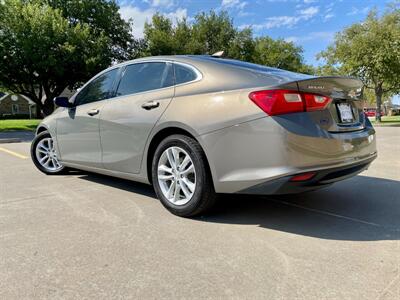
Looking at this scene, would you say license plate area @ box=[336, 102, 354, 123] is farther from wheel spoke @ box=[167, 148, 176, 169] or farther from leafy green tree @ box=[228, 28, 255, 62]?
leafy green tree @ box=[228, 28, 255, 62]

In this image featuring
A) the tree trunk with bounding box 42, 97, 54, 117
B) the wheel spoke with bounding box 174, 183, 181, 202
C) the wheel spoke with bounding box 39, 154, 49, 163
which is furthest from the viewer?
the tree trunk with bounding box 42, 97, 54, 117

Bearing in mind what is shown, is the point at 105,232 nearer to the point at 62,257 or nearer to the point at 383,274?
the point at 62,257

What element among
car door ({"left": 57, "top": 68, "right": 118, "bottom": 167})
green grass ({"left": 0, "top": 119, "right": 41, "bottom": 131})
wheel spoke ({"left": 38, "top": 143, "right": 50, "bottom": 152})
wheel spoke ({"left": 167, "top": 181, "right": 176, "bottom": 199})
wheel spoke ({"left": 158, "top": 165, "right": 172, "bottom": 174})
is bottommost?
green grass ({"left": 0, "top": 119, "right": 41, "bottom": 131})

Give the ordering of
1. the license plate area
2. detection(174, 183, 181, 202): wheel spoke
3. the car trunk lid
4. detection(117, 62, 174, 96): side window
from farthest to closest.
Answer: detection(117, 62, 174, 96): side window
detection(174, 183, 181, 202): wheel spoke
the license plate area
the car trunk lid

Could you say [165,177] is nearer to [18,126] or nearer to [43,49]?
[43,49]

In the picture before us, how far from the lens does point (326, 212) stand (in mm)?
3686

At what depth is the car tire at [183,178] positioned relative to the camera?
3.33 meters

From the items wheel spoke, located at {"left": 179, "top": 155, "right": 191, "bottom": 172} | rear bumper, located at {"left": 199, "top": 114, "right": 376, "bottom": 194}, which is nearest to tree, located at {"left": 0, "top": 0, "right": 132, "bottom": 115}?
wheel spoke, located at {"left": 179, "top": 155, "right": 191, "bottom": 172}

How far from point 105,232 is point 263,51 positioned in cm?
5001

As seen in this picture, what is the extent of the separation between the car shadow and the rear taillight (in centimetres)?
106

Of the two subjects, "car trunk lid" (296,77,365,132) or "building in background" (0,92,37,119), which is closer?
"car trunk lid" (296,77,365,132)

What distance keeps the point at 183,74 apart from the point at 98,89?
5.08 feet

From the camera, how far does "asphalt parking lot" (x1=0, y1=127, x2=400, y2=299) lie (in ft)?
7.28

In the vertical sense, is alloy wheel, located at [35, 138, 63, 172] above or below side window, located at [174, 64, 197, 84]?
below
